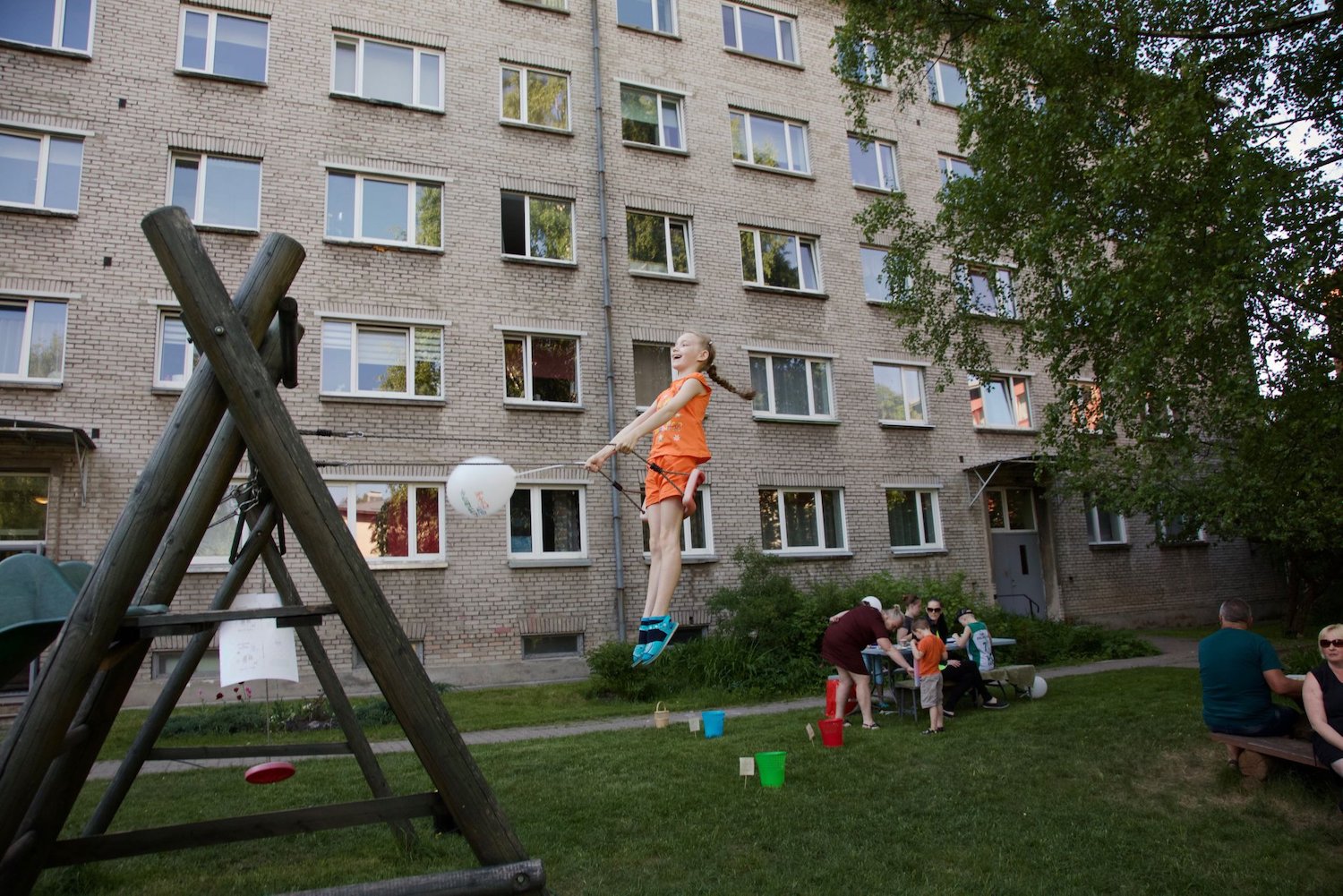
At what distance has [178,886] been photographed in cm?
529

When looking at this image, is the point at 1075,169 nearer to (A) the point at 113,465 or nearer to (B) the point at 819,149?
(B) the point at 819,149

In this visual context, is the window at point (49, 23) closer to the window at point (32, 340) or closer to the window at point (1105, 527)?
the window at point (32, 340)

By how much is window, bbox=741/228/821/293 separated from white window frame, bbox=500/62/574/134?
505cm

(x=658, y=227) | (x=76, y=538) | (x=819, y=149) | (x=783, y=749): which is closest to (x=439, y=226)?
(x=658, y=227)

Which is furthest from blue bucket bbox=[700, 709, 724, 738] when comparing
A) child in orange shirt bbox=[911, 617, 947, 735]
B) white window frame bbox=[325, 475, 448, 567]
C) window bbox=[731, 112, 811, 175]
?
window bbox=[731, 112, 811, 175]

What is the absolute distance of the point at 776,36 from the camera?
23.6 metres

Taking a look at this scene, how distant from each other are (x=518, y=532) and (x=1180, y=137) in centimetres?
1309

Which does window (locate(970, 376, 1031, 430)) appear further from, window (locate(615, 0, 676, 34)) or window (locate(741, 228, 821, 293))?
window (locate(615, 0, 676, 34))

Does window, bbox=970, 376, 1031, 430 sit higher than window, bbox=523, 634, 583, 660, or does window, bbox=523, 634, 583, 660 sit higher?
window, bbox=970, 376, 1031, 430

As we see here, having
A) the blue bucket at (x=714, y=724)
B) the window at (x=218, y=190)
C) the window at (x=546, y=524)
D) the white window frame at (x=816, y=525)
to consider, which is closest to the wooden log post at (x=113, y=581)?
the blue bucket at (x=714, y=724)

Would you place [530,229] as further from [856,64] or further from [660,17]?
[856,64]

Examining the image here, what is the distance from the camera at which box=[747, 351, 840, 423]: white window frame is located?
2077 centimetres

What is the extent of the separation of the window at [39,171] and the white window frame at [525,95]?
838cm

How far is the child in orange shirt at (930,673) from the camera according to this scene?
9.94 metres
